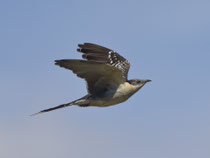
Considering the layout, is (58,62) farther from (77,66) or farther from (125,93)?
(125,93)

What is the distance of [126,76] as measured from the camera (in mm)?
12531

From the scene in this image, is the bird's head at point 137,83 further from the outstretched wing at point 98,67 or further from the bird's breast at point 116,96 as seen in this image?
the outstretched wing at point 98,67

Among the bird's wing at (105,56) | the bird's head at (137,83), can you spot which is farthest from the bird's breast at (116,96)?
the bird's wing at (105,56)

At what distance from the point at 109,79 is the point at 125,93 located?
0.60 metres

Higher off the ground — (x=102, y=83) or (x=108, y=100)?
(x=102, y=83)

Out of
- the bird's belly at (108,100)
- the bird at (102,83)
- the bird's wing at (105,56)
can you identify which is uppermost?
the bird's wing at (105,56)

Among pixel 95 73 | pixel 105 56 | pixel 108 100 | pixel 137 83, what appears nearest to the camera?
pixel 95 73

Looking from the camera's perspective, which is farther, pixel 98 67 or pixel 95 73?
pixel 95 73

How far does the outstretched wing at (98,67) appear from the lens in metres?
11.0

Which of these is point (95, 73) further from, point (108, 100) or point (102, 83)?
point (108, 100)

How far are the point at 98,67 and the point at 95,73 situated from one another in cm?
51

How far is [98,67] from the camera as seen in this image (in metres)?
11.3

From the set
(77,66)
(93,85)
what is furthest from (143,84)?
(77,66)

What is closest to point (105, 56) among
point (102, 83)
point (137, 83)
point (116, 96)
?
point (102, 83)
